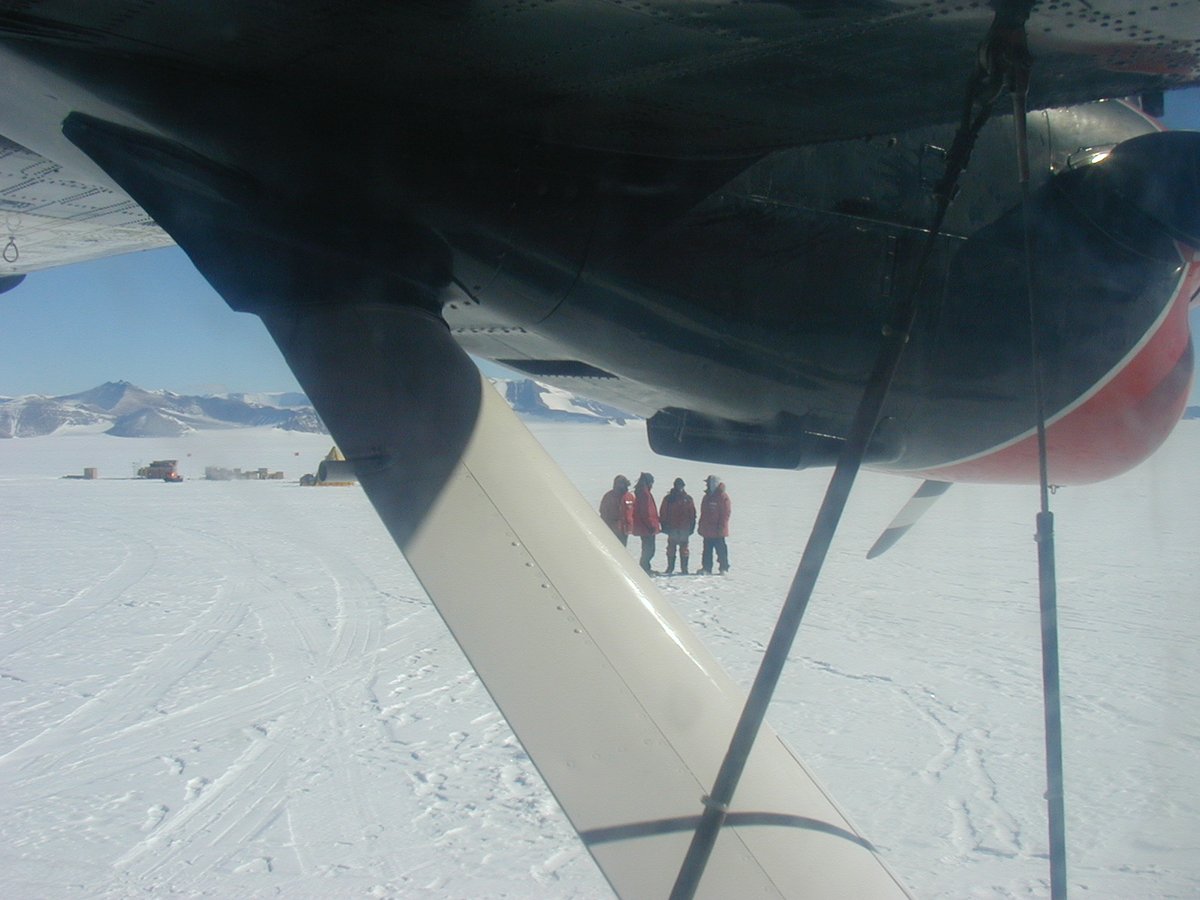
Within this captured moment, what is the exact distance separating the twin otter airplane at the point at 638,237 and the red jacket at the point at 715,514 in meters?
8.16

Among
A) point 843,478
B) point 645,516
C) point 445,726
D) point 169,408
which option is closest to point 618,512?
point 645,516

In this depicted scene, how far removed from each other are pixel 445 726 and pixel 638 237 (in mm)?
3908

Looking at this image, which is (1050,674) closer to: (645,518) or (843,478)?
(843,478)

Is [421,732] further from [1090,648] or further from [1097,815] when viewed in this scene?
[1090,648]

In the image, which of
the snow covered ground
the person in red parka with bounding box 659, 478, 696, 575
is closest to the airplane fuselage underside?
the snow covered ground

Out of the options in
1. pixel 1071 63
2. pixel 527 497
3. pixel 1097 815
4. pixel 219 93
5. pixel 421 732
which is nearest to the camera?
pixel 1071 63

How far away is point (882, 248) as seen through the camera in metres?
2.05

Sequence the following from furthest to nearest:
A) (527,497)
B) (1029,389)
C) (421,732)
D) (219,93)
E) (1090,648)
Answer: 1. (1090,648)
2. (421,732)
3. (1029,389)
4. (527,497)
5. (219,93)

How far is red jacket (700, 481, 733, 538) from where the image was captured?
A: 1045 cm

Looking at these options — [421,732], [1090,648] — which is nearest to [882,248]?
[421,732]

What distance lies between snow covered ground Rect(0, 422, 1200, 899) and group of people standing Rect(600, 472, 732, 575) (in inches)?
21.2

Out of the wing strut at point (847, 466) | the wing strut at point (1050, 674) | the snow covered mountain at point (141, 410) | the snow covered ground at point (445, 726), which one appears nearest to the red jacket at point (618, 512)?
the snow covered ground at point (445, 726)

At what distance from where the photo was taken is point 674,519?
1066 cm

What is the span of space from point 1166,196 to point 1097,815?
3019 mm
